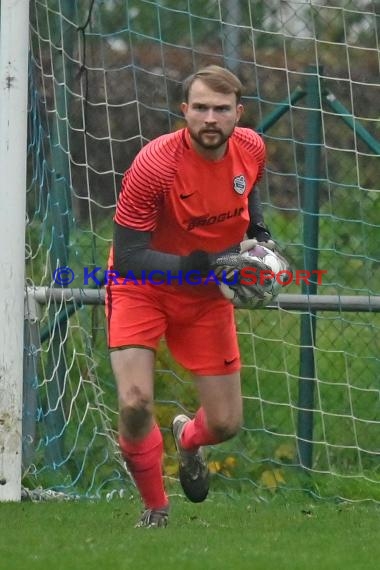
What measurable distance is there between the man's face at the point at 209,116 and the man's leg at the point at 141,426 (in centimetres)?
91

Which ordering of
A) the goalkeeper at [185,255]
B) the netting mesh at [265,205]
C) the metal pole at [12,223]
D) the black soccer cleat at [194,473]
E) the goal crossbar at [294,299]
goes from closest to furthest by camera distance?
the goalkeeper at [185,255], the black soccer cleat at [194,473], the metal pole at [12,223], the goal crossbar at [294,299], the netting mesh at [265,205]

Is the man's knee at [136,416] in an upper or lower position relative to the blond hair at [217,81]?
lower

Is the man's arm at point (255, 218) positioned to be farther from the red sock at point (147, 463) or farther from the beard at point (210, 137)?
the red sock at point (147, 463)

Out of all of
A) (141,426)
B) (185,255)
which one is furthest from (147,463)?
(185,255)

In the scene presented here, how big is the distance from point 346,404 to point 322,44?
203cm

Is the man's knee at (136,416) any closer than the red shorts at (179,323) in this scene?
Yes

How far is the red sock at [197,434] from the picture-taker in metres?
6.64

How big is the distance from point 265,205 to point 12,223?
5.77 ft

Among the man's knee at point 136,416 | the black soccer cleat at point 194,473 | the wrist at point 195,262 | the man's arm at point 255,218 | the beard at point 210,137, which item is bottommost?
the black soccer cleat at point 194,473

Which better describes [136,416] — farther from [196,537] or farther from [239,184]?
[239,184]

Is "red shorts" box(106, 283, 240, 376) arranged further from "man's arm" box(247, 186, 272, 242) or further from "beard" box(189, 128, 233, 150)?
"beard" box(189, 128, 233, 150)

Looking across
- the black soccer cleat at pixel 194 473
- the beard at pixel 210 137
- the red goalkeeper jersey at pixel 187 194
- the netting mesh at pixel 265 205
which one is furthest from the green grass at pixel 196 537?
the beard at pixel 210 137

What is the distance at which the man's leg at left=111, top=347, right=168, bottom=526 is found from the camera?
6.16 m

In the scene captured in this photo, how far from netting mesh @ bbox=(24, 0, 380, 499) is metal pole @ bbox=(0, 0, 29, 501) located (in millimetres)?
652
